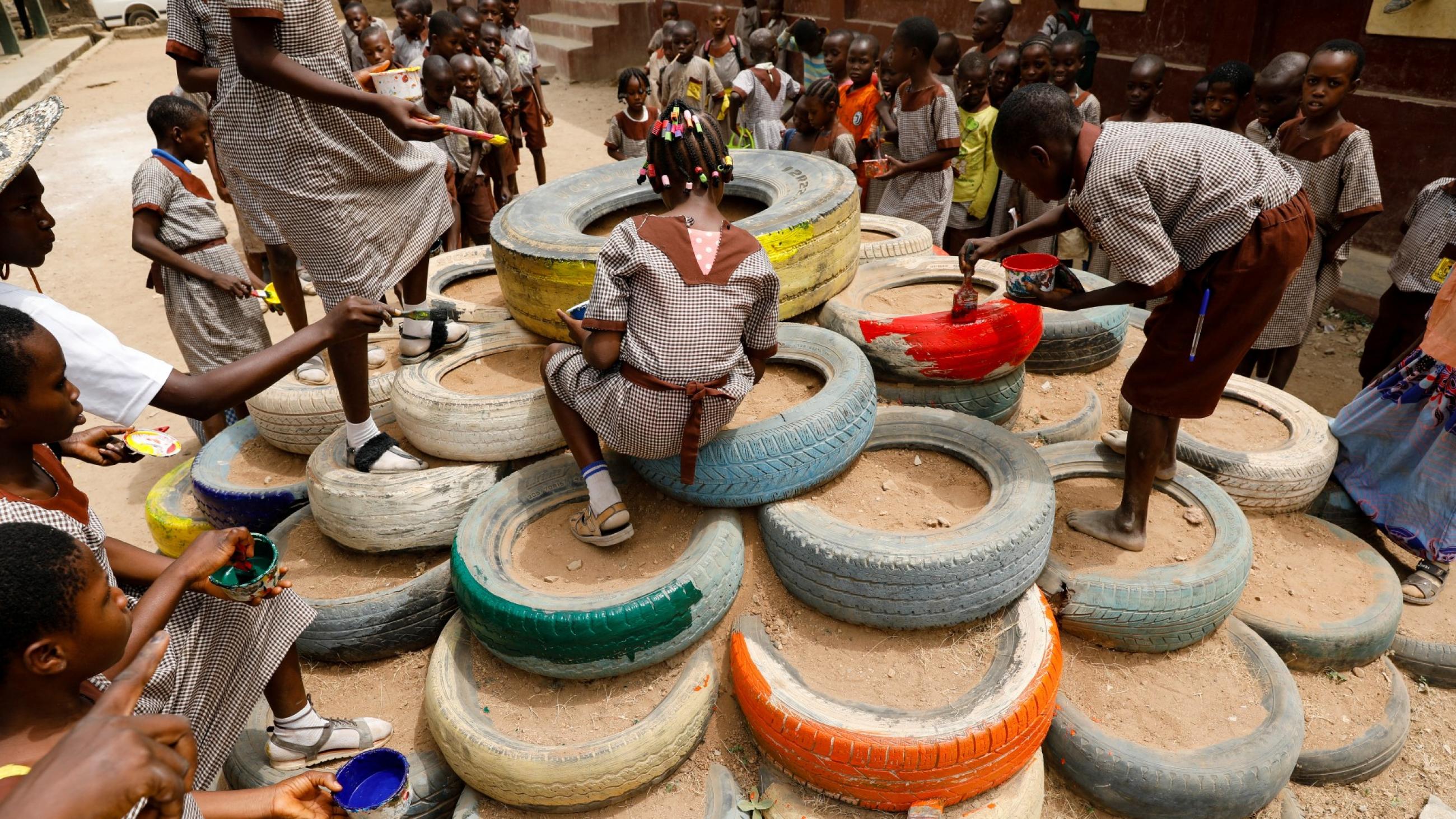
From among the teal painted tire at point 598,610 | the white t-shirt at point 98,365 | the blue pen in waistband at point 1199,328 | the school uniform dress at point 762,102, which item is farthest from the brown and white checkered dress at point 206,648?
the school uniform dress at point 762,102

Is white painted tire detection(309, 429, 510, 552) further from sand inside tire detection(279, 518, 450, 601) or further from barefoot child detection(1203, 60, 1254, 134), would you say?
barefoot child detection(1203, 60, 1254, 134)

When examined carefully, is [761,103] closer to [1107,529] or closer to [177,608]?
[1107,529]

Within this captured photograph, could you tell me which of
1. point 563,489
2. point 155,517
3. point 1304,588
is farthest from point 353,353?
point 1304,588

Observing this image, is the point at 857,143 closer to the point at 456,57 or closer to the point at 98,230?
the point at 456,57

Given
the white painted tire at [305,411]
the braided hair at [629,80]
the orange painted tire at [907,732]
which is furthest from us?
the braided hair at [629,80]

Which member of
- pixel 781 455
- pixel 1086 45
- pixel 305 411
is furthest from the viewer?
pixel 1086 45

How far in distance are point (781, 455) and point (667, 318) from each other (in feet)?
2.23

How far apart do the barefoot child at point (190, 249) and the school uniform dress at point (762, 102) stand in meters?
4.79

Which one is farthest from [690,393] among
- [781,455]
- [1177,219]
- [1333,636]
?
[1333,636]

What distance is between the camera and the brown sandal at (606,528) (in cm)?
311

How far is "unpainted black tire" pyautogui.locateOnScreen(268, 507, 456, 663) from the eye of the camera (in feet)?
10.6

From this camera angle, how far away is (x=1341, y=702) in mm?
3258

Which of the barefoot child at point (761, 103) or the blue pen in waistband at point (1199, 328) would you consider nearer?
the blue pen in waistband at point (1199, 328)

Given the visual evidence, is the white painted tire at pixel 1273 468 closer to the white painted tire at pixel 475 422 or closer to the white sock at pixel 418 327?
the white painted tire at pixel 475 422
